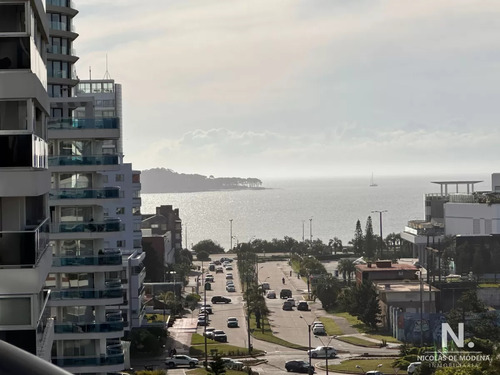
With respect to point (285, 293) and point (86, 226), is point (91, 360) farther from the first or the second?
point (285, 293)

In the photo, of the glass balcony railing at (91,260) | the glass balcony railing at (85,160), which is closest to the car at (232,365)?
the glass balcony railing at (91,260)

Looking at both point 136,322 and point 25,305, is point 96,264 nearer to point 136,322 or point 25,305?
point 25,305

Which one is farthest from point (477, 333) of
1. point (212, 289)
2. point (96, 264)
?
point (212, 289)

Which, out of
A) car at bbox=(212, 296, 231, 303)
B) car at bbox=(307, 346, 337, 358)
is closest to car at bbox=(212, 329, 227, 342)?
car at bbox=(307, 346, 337, 358)

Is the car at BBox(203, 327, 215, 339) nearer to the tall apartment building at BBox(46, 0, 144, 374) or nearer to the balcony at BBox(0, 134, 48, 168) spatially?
the tall apartment building at BBox(46, 0, 144, 374)

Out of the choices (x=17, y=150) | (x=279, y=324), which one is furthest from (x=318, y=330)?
(x=17, y=150)

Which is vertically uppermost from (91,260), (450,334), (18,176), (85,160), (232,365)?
(85,160)
